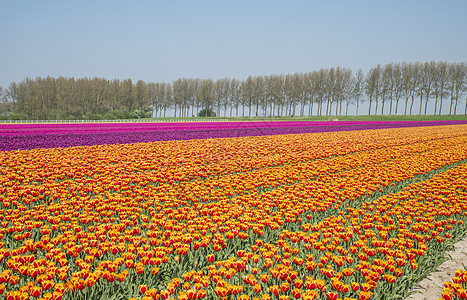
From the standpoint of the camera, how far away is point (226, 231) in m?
4.07

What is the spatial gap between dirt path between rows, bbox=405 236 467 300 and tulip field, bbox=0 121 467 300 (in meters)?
0.10

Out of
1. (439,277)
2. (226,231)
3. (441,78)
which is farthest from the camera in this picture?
(441,78)

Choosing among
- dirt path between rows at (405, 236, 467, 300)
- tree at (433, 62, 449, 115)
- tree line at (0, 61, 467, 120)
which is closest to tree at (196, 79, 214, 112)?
tree line at (0, 61, 467, 120)

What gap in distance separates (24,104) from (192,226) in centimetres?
7672

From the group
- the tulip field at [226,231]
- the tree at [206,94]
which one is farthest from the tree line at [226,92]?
the tulip field at [226,231]

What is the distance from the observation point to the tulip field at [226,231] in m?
3.00

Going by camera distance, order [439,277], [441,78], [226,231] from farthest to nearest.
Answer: [441,78] → [226,231] → [439,277]

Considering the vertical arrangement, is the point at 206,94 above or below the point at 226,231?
above

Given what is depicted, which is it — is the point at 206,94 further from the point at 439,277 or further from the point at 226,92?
the point at 439,277

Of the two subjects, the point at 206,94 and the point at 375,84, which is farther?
the point at 206,94

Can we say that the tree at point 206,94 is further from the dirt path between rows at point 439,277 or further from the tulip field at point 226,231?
the dirt path between rows at point 439,277

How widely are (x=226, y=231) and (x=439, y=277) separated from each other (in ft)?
8.91

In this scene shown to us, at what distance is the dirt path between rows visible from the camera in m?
3.46

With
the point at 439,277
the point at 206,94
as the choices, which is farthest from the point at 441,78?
the point at 439,277
